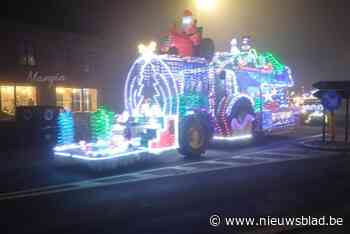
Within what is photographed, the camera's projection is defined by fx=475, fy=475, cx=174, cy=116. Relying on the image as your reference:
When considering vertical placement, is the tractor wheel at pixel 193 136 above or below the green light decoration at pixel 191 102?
below

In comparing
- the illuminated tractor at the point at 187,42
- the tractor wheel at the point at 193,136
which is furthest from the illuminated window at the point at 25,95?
the tractor wheel at the point at 193,136

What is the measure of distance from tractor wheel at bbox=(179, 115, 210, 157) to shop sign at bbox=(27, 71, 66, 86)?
15.8 metres

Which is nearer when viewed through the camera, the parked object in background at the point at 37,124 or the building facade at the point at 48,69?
the parked object in background at the point at 37,124

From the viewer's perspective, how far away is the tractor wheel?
15.1m

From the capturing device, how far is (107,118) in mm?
13727

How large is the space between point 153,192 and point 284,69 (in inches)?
534

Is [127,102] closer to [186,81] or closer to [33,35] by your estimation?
[186,81]

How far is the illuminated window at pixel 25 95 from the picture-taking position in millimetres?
27750

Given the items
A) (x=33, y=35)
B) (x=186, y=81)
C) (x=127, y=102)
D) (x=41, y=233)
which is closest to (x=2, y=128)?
(x=33, y=35)

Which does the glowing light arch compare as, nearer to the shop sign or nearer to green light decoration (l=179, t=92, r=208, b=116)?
green light decoration (l=179, t=92, r=208, b=116)

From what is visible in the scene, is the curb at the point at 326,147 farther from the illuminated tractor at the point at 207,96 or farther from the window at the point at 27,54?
the window at the point at 27,54

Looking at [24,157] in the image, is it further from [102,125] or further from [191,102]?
[191,102]

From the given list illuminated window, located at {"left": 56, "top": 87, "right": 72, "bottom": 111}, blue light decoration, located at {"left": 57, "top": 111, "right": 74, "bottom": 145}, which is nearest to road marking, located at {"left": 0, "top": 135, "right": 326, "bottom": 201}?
blue light decoration, located at {"left": 57, "top": 111, "right": 74, "bottom": 145}

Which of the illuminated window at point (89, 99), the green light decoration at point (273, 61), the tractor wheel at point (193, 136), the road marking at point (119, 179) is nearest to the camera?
the road marking at point (119, 179)
